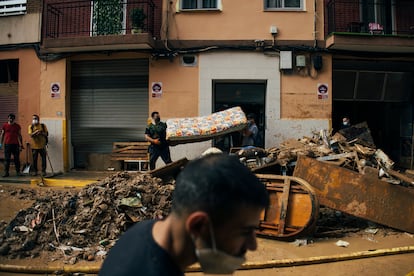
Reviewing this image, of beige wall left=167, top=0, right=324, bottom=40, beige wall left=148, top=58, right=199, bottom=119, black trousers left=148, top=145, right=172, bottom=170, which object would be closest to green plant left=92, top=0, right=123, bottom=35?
beige wall left=167, top=0, right=324, bottom=40

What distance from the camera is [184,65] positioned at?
34.8 ft

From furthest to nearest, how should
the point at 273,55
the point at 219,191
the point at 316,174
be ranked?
the point at 273,55 < the point at 316,174 < the point at 219,191

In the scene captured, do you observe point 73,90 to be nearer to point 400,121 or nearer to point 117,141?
point 117,141

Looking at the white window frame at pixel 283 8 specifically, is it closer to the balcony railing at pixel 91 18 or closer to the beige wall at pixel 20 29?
the balcony railing at pixel 91 18

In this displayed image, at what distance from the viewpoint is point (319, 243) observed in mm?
5301

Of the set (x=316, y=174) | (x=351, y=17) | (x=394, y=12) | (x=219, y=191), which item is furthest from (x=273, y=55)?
(x=219, y=191)

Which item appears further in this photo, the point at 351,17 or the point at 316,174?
the point at 351,17

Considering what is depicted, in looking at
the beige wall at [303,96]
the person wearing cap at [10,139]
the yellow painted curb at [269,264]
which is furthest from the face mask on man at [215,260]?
the person wearing cap at [10,139]

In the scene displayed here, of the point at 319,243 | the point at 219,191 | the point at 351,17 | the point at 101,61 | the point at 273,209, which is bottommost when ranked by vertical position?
the point at 319,243

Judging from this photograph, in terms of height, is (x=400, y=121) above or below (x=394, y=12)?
below

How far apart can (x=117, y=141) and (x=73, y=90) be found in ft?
7.79

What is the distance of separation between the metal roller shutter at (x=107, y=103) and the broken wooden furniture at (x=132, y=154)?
0.93 feet

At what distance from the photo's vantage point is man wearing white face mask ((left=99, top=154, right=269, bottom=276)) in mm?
1038

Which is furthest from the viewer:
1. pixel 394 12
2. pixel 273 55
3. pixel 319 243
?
pixel 394 12
